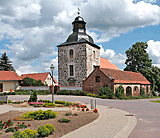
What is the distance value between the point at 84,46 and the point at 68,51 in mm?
4359

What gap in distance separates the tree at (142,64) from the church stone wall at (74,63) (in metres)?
16.4

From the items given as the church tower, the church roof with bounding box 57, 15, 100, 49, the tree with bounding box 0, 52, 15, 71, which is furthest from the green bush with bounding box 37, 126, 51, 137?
the tree with bounding box 0, 52, 15, 71

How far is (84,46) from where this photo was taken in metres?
34.6

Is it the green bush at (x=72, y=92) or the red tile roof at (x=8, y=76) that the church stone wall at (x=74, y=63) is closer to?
the green bush at (x=72, y=92)

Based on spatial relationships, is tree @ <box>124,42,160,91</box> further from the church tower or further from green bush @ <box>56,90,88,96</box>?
green bush @ <box>56,90,88,96</box>

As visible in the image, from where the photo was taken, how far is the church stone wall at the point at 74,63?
34844mm

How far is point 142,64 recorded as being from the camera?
43.1m

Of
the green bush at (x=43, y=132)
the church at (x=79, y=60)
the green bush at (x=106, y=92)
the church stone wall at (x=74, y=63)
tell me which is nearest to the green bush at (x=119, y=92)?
the green bush at (x=106, y=92)

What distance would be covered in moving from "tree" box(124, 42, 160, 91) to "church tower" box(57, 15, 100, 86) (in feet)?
38.2

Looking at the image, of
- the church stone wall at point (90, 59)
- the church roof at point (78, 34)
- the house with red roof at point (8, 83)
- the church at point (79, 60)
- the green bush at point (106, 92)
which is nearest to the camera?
the green bush at point (106, 92)

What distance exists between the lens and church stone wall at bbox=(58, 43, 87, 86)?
3484 centimetres

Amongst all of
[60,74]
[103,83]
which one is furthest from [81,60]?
[103,83]

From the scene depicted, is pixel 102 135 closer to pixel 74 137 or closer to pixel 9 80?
pixel 74 137

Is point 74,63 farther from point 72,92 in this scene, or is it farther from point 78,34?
point 72,92
